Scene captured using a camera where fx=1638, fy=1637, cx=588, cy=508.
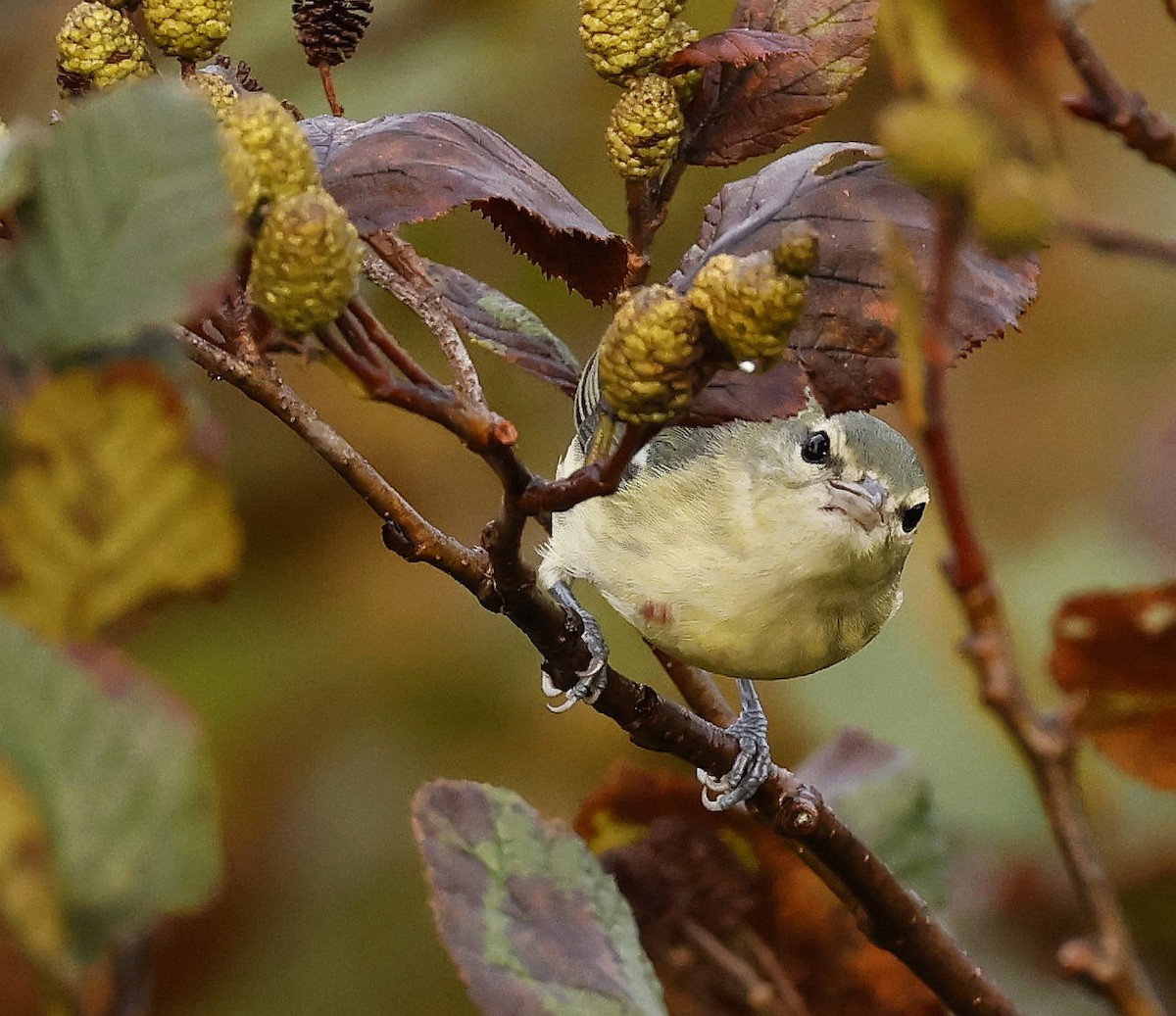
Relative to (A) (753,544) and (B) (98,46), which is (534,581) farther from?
(A) (753,544)

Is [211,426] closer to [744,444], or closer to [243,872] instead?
[243,872]

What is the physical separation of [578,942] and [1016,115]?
429 mm

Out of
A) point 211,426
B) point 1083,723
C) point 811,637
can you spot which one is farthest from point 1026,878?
point 211,426

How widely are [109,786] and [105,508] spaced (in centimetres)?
8

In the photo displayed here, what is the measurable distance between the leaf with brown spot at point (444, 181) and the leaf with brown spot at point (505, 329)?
114mm

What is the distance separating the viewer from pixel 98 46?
750 mm

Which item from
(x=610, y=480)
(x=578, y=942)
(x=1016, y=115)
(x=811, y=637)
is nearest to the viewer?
(x=1016, y=115)

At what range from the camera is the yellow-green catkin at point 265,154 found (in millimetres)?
536

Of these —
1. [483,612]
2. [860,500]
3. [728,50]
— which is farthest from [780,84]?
[483,612]

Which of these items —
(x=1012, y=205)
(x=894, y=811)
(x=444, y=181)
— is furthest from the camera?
(x=894, y=811)

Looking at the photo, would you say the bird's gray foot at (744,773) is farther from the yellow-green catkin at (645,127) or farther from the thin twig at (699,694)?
the yellow-green catkin at (645,127)

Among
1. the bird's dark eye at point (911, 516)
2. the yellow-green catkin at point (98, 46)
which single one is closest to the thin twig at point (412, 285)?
the yellow-green catkin at point (98, 46)

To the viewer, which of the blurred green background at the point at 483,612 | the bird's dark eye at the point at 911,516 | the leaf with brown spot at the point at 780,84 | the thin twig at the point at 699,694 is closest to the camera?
the leaf with brown spot at the point at 780,84

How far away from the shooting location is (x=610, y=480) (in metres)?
0.59
